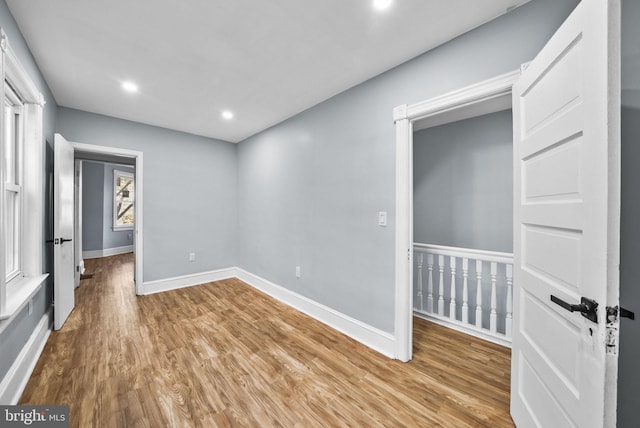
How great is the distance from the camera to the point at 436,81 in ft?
6.03

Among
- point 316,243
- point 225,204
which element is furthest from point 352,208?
point 225,204

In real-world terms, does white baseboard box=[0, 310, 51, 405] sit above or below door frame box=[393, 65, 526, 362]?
below

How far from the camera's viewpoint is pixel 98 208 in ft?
20.8

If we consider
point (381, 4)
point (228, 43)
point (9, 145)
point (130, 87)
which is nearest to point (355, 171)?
point (381, 4)

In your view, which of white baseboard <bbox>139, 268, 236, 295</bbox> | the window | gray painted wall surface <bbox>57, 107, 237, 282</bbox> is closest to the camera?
gray painted wall surface <bbox>57, 107, 237, 282</bbox>

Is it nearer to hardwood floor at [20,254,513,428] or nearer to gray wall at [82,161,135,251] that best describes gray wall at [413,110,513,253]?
hardwood floor at [20,254,513,428]

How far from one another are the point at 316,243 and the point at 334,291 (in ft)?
1.90

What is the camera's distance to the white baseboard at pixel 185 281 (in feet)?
11.8

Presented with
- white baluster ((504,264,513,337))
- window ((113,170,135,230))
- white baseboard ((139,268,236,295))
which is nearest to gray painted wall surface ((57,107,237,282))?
white baseboard ((139,268,236,295))

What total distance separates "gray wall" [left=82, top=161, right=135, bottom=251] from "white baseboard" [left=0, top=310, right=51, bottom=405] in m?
4.98

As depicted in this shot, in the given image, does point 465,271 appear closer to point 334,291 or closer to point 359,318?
point 359,318

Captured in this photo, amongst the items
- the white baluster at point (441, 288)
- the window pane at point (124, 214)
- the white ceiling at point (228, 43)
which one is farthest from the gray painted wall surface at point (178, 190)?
the window pane at point (124, 214)

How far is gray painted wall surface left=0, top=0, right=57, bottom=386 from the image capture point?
Result: 1.50 m

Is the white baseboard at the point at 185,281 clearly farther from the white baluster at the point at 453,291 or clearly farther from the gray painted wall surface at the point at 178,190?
Answer: the white baluster at the point at 453,291
